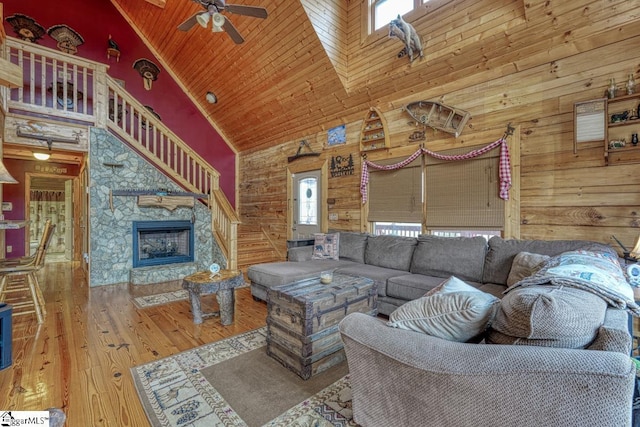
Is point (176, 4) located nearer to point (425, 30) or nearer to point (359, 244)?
point (425, 30)

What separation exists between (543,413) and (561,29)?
3530 mm

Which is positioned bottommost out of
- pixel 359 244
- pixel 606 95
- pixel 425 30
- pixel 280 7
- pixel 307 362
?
pixel 307 362

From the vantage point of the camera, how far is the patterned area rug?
387 centimetres

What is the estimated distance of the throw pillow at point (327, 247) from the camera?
14.4 feet

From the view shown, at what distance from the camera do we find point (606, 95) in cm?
275

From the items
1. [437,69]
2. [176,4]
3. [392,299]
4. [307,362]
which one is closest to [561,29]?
[437,69]

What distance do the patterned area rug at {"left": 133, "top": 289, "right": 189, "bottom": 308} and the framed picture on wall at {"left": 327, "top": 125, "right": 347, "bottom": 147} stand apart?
351 cm

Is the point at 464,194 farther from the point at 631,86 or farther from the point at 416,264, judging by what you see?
the point at 631,86

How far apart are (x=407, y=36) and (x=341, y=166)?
7.33 ft

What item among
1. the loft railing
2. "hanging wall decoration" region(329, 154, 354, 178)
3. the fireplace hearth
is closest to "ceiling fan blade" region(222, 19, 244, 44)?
"hanging wall decoration" region(329, 154, 354, 178)

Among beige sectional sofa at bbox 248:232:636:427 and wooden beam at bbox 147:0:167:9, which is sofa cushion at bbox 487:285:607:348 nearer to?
beige sectional sofa at bbox 248:232:636:427

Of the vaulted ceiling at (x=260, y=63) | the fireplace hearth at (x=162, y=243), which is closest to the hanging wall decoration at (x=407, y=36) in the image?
the vaulted ceiling at (x=260, y=63)

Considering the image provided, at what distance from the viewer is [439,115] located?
153 inches

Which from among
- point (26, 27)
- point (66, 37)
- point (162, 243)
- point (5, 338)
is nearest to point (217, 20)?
point (5, 338)
